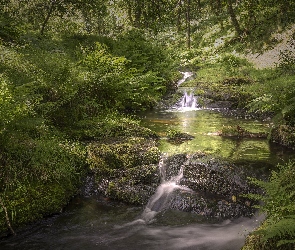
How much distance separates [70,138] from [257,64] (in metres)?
16.3

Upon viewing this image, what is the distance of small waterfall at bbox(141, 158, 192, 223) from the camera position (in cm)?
689

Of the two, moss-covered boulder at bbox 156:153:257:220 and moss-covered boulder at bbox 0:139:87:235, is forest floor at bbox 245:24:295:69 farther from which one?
moss-covered boulder at bbox 0:139:87:235

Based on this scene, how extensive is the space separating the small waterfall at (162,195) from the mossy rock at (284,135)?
3.94 m

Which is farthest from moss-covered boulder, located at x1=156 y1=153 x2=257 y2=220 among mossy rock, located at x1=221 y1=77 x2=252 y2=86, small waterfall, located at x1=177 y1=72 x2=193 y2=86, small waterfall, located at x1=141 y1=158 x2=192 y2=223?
small waterfall, located at x1=177 y1=72 x2=193 y2=86

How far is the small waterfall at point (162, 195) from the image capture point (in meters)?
6.89

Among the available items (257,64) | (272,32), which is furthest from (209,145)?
(272,32)

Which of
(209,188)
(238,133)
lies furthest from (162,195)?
(238,133)

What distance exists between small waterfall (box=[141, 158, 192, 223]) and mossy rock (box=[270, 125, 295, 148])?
12.9ft

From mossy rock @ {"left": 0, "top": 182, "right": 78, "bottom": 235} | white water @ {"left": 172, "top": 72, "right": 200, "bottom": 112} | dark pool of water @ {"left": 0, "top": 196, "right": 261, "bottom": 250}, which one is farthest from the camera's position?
white water @ {"left": 172, "top": 72, "right": 200, "bottom": 112}

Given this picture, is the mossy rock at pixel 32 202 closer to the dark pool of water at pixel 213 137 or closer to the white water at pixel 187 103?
the dark pool of water at pixel 213 137

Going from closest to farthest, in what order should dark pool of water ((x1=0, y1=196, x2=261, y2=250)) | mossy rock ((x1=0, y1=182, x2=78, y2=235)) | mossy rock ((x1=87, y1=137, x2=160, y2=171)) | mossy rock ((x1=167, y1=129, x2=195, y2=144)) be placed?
dark pool of water ((x1=0, y1=196, x2=261, y2=250)), mossy rock ((x1=0, y1=182, x2=78, y2=235)), mossy rock ((x1=87, y1=137, x2=160, y2=171)), mossy rock ((x1=167, y1=129, x2=195, y2=144))

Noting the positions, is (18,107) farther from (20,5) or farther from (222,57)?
(222,57)

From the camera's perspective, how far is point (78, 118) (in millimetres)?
9867

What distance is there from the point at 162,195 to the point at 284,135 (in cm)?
483
